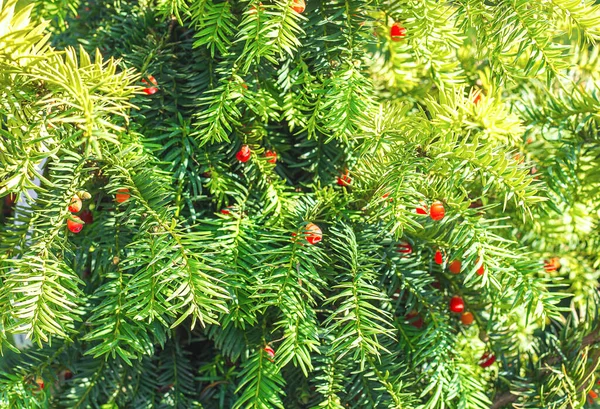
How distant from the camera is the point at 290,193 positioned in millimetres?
485

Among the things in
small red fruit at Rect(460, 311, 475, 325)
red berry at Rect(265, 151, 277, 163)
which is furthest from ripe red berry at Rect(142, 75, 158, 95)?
small red fruit at Rect(460, 311, 475, 325)

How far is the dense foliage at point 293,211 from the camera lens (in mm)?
394

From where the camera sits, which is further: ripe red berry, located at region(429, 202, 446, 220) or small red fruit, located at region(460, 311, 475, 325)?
small red fruit, located at region(460, 311, 475, 325)

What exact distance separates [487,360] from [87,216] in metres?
0.38

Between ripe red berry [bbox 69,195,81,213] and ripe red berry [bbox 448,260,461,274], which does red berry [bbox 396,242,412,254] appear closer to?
ripe red berry [bbox 448,260,461,274]

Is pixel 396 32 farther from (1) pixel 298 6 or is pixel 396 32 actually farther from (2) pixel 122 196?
(2) pixel 122 196

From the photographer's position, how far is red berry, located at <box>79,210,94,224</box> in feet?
1.63

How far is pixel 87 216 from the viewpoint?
1.63 ft

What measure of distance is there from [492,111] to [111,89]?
32 cm

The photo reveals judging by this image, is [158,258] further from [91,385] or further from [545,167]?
[545,167]

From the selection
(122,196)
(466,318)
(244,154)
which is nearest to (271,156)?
(244,154)

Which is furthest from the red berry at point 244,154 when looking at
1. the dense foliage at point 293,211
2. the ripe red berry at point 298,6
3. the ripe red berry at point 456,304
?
the ripe red berry at point 456,304

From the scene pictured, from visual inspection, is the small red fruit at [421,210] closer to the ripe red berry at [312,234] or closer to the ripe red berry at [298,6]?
the ripe red berry at [312,234]

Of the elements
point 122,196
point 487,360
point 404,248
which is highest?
point 122,196
